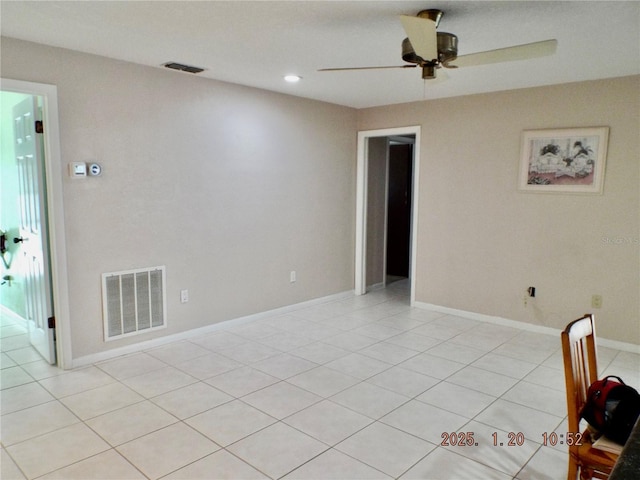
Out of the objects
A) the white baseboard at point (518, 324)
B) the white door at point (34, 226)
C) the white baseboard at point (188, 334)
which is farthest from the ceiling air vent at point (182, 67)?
the white baseboard at point (518, 324)

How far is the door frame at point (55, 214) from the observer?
3.02 m

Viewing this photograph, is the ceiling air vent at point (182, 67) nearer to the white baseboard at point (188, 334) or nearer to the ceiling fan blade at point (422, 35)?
the ceiling fan blade at point (422, 35)

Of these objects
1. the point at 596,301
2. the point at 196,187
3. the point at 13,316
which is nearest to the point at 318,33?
the point at 196,187

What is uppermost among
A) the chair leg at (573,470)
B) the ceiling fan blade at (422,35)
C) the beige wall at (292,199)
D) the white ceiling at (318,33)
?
the white ceiling at (318,33)

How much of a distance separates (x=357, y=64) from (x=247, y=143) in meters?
1.42

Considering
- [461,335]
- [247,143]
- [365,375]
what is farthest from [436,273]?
[247,143]

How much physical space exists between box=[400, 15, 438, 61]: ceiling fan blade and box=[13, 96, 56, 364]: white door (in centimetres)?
266

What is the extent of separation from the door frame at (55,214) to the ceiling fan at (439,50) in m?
2.43

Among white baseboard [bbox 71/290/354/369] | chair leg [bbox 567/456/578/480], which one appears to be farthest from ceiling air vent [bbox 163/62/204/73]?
chair leg [bbox 567/456/578/480]

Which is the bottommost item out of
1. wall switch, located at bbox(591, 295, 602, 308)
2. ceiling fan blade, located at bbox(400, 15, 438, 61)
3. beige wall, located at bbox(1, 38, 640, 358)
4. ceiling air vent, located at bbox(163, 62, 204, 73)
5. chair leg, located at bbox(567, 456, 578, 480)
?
chair leg, located at bbox(567, 456, 578, 480)

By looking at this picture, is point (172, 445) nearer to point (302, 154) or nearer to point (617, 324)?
point (302, 154)

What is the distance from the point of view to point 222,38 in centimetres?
279

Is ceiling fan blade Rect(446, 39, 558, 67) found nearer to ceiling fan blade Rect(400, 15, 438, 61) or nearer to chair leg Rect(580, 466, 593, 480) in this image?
ceiling fan blade Rect(400, 15, 438, 61)

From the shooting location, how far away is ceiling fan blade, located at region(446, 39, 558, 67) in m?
2.21
